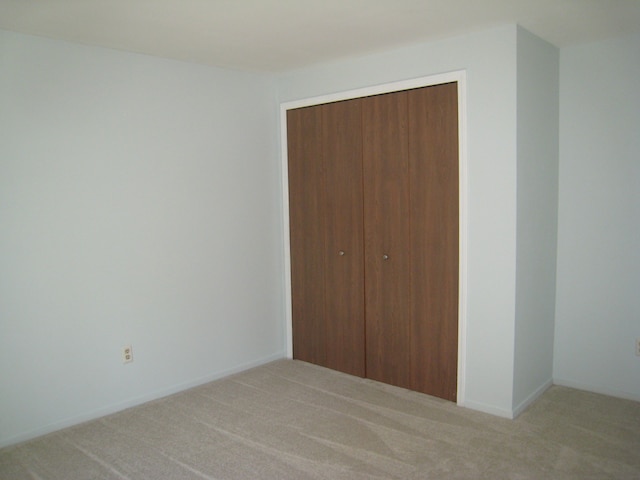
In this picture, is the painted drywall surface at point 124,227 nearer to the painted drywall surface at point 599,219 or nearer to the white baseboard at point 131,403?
the white baseboard at point 131,403

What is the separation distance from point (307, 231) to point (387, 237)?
0.76 m

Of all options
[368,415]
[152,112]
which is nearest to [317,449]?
[368,415]

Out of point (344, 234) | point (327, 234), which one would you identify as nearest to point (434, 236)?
point (344, 234)

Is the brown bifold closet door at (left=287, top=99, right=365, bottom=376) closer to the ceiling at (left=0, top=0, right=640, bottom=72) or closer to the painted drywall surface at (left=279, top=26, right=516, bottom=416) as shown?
the ceiling at (left=0, top=0, right=640, bottom=72)

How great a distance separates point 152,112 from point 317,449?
2335 millimetres

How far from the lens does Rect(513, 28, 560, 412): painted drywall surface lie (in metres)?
3.00

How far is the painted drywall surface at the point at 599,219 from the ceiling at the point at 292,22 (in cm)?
25

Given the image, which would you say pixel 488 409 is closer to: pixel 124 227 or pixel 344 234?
pixel 344 234

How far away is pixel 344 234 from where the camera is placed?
380 cm

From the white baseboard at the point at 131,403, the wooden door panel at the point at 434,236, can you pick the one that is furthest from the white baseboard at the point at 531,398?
the white baseboard at the point at 131,403

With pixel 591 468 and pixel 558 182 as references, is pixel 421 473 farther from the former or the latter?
pixel 558 182

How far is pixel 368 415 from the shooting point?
3.12m

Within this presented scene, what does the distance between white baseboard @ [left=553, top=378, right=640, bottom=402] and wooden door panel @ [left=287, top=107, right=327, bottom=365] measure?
1.72 m

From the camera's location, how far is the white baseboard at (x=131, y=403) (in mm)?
2889
